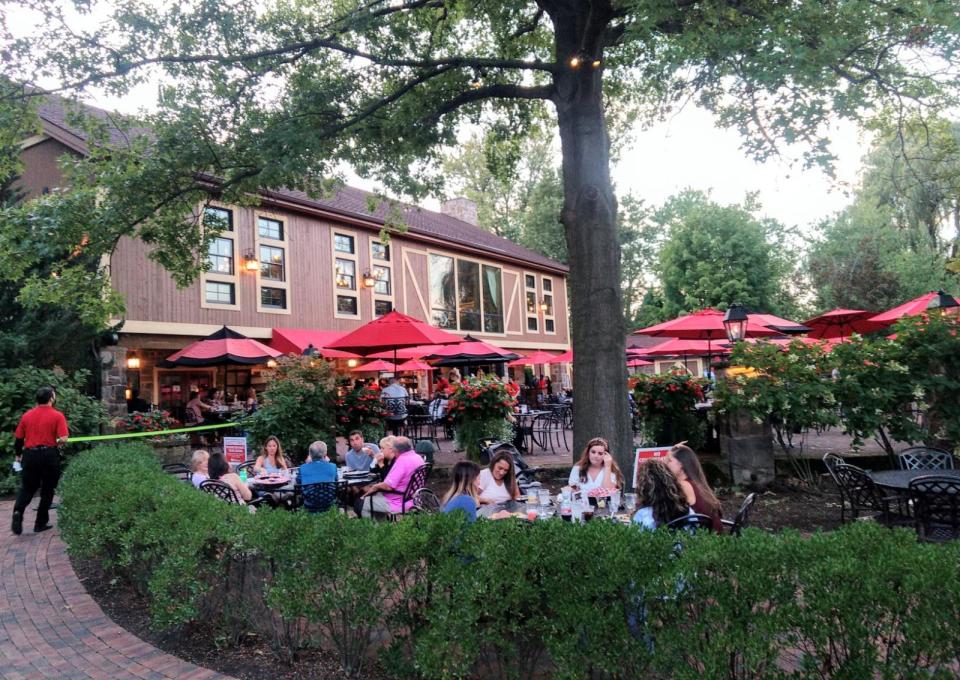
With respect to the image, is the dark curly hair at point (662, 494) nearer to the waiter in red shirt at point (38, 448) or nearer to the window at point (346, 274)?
the waiter in red shirt at point (38, 448)

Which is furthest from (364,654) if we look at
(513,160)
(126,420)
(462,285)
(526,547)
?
(462,285)

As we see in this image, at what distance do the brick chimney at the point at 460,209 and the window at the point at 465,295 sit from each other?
21.2ft

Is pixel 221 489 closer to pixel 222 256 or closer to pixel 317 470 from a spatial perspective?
pixel 317 470

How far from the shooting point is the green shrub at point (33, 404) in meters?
9.90

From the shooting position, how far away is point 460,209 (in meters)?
31.6

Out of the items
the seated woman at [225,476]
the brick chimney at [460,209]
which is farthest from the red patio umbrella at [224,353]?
the brick chimney at [460,209]

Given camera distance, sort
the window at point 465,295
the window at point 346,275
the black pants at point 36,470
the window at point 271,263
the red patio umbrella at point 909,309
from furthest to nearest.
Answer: the window at point 465,295
the window at point 346,275
the window at point 271,263
the red patio umbrella at point 909,309
the black pants at point 36,470

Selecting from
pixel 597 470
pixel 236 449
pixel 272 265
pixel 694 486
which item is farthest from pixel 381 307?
pixel 694 486

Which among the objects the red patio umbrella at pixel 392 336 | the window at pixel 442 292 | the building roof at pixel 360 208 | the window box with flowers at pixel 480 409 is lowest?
the window box with flowers at pixel 480 409

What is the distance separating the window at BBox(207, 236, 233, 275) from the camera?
15758 millimetres

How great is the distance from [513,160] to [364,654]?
35.4 ft

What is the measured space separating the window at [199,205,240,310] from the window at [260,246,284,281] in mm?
862

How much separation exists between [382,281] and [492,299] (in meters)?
6.37

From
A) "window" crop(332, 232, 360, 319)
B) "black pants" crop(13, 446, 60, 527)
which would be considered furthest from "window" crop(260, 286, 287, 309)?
"black pants" crop(13, 446, 60, 527)
